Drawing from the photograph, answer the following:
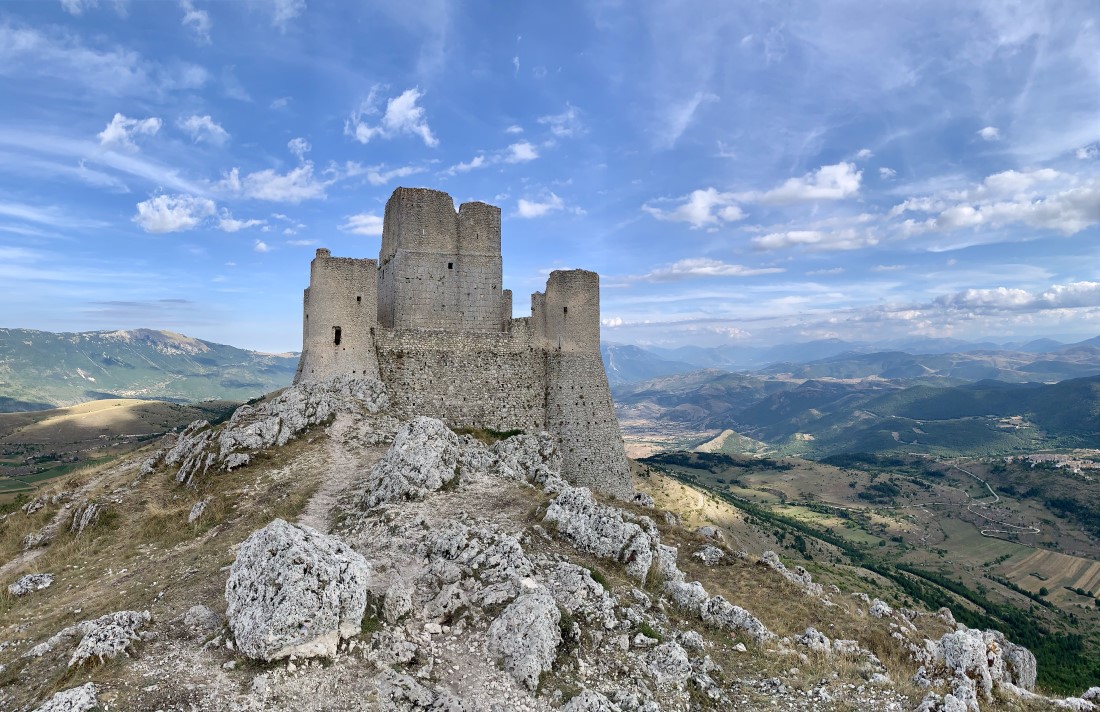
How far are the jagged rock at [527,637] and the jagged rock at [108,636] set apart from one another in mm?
7218

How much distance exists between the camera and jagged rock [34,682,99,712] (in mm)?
8820

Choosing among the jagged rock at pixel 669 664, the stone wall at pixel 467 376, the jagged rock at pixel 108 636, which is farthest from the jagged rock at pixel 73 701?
the stone wall at pixel 467 376

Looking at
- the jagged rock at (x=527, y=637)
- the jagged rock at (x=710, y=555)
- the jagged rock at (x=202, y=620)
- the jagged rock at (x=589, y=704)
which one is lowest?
the jagged rock at (x=710, y=555)

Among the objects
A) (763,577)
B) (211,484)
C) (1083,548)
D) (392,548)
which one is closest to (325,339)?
(211,484)

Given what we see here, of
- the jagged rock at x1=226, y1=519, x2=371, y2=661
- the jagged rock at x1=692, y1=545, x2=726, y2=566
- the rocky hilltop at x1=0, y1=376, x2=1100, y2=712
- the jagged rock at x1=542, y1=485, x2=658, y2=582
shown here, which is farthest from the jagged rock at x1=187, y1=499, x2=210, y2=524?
the jagged rock at x1=692, y1=545, x2=726, y2=566

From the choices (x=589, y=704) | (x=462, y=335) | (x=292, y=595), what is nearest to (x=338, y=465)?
(x=462, y=335)

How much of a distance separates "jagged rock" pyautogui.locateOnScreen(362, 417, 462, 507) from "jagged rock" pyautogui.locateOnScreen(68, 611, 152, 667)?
28.8 ft

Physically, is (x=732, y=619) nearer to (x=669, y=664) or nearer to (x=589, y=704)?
(x=669, y=664)

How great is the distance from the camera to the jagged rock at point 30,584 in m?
17.1

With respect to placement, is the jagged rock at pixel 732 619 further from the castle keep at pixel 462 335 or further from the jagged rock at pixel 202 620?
the castle keep at pixel 462 335

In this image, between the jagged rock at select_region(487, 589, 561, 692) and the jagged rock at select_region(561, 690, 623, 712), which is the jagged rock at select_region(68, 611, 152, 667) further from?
the jagged rock at select_region(561, 690, 623, 712)

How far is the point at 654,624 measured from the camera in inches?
569

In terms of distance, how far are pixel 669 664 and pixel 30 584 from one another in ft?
64.4

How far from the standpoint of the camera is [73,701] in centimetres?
895
